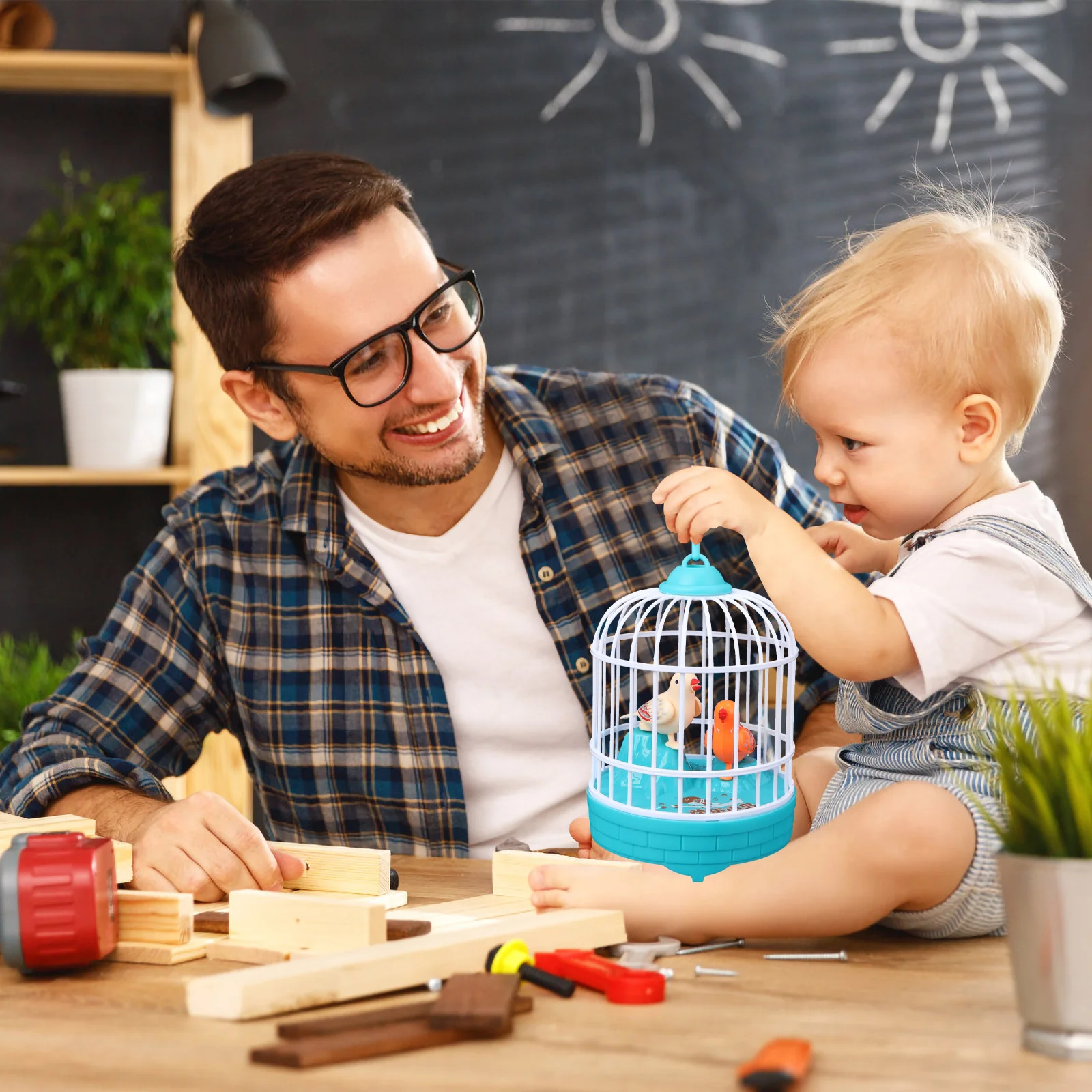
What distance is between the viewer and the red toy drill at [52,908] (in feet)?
2.84

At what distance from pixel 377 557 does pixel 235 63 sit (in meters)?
1.34

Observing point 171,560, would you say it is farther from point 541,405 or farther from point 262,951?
point 262,951

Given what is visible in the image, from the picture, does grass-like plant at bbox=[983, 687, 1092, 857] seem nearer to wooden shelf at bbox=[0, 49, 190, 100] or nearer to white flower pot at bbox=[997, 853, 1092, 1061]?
white flower pot at bbox=[997, 853, 1092, 1061]

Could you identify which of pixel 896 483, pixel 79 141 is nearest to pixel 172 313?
pixel 79 141

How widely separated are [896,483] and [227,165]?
201cm

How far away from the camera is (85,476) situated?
106 inches

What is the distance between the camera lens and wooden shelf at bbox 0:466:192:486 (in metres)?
2.70

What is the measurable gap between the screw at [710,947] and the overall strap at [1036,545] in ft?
1.21

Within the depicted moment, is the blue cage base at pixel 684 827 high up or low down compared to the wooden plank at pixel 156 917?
up

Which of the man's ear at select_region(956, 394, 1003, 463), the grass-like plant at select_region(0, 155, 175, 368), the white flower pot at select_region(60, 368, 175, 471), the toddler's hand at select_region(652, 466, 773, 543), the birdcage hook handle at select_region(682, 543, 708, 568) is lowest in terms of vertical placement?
the birdcage hook handle at select_region(682, 543, 708, 568)

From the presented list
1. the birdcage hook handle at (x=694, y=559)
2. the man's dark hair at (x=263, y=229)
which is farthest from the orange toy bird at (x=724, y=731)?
the man's dark hair at (x=263, y=229)

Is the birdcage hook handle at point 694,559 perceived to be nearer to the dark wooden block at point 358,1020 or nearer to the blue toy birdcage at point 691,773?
the blue toy birdcage at point 691,773

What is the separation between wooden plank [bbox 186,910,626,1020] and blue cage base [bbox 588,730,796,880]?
0.10 metres

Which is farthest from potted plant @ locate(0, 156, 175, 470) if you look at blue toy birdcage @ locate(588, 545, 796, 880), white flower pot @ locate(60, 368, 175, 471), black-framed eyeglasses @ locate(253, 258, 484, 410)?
blue toy birdcage @ locate(588, 545, 796, 880)
